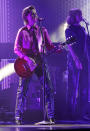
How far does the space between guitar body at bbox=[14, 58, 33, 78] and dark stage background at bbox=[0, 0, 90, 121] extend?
129 centimetres

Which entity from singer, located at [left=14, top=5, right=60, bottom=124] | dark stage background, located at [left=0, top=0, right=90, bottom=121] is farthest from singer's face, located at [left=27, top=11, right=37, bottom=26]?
dark stage background, located at [left=0, top=0, right=90, bottom=121]

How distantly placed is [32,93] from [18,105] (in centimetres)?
147

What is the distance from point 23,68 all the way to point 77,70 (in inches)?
59.1

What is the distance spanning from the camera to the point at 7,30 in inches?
307

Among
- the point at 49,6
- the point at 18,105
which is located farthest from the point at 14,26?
the point at 18,105

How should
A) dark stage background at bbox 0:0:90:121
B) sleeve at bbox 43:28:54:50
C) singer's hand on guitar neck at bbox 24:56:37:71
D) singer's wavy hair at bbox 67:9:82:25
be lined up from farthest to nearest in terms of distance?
dark stage background at bbox 0:0:90:121 < singer's wavy hair at bbox 67:9:82:25 < sleeve at bbox 43:28:54:50 < singer's hand on guitar neck at bbox 24:56:37:71

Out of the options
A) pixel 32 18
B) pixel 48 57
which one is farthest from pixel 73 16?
pixel 32 18

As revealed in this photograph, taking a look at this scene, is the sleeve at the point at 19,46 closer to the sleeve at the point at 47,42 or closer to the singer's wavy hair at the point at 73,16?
the sleeve at the point at 47,42

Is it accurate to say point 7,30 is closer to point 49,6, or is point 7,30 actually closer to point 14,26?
point 14,26

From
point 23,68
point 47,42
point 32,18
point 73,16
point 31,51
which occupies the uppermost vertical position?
point 73,16

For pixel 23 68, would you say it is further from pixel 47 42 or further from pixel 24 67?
pixel 47 42

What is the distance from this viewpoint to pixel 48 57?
608 centimetres

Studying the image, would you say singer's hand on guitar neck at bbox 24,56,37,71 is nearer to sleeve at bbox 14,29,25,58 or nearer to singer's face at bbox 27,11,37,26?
sleeve at bbox 14,29,25,58

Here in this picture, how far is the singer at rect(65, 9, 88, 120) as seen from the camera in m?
5.68
